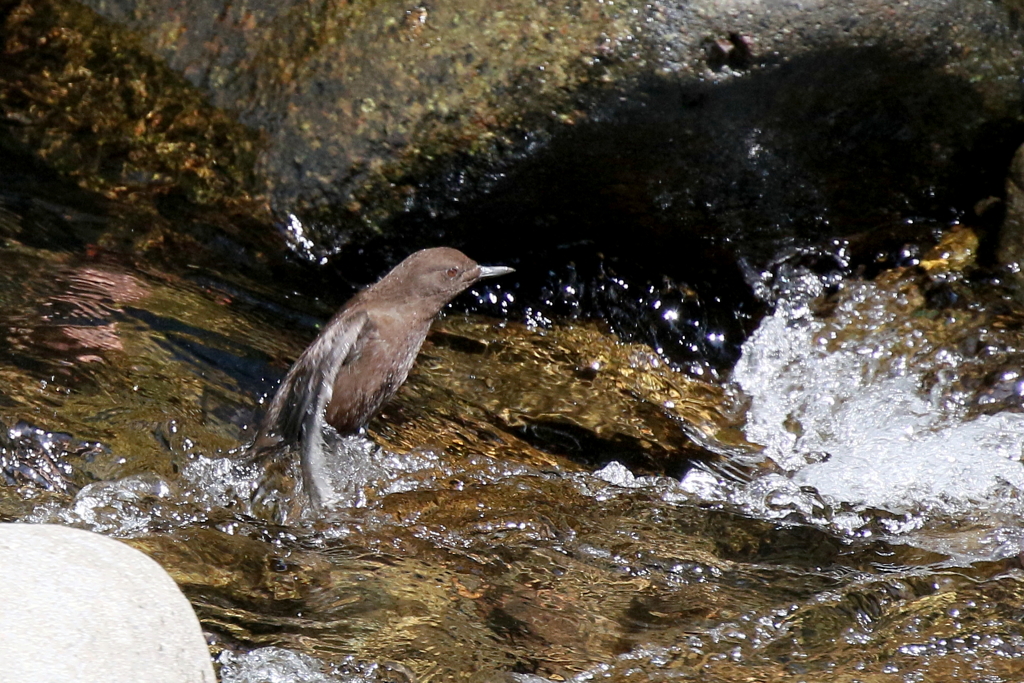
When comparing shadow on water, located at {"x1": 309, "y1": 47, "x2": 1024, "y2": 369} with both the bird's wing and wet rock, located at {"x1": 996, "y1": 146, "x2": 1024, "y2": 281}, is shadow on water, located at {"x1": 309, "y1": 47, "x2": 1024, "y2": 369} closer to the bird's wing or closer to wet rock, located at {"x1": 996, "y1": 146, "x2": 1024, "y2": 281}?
wet rock, located at {"x1": 996, "y1": 146, "x2": 1024, "y2": 281}

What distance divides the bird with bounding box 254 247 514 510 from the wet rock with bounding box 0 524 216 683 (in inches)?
55.5

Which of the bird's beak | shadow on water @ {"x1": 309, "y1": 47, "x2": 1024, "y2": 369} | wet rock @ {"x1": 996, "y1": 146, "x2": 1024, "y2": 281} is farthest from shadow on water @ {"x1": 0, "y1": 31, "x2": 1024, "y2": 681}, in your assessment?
the bird's beak

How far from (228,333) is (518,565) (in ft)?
6.71

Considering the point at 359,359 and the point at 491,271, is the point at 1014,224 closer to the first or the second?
the point at 491,271

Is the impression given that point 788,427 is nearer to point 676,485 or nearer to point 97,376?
point 676,485

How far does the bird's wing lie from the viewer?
15.5 ft

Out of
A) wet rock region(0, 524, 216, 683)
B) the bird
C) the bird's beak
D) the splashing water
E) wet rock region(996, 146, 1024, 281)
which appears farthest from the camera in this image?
wet rock region(996, 146, 1024, 281)

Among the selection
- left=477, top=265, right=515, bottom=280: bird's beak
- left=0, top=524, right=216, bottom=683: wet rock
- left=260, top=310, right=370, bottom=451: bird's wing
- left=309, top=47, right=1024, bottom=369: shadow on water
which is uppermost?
left=309, top=47, right=1024, bottom=369: shadow on water

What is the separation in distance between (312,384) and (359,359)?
356mm

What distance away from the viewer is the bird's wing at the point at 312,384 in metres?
4.72

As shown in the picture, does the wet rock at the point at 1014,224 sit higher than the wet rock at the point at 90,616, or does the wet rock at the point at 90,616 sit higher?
the wet rock at the point at 1014,224

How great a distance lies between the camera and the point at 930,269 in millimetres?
5973

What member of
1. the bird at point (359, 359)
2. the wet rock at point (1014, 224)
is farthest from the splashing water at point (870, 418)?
the bird at point (359, 359)

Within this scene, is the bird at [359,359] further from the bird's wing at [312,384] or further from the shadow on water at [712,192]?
the shadow on water at [712,192]
